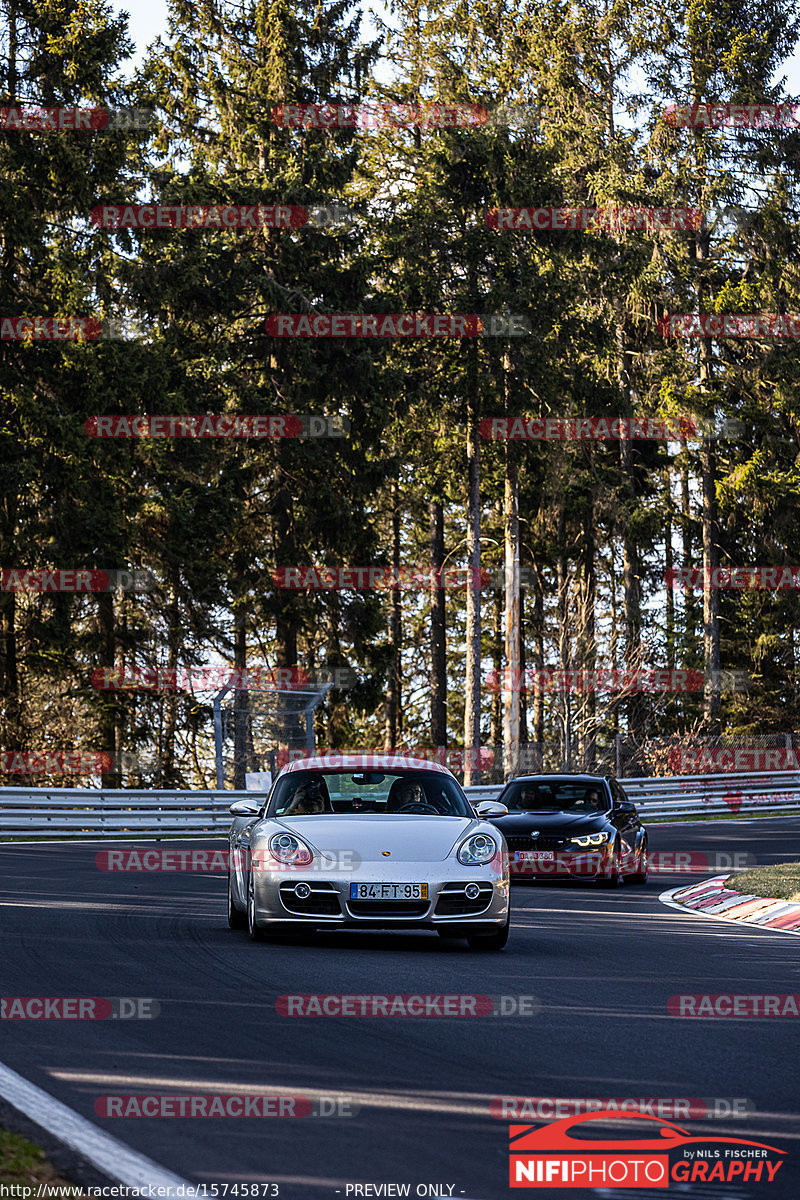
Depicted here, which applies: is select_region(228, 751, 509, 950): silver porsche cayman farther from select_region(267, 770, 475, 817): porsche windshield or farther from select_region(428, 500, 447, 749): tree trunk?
select_region(428, 500, 447, 749): tree trunk

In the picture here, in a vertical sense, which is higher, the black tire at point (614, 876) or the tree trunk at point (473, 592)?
the tree trunk at point (473, 592)

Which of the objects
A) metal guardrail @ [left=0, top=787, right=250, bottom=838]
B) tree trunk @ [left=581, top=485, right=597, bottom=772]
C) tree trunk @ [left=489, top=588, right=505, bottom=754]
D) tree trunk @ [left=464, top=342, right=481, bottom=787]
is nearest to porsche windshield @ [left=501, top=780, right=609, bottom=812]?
metal guardrail @ [left=0, top=787, right=250, bottom=838]

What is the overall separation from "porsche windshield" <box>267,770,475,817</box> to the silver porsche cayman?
0.02 meters

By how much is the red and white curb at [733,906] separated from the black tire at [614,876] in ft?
2.20

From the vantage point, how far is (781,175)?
47594mm

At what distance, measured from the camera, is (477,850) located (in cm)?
1120

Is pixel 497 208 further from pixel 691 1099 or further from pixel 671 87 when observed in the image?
pixel 691 1099

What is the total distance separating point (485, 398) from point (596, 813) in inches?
953

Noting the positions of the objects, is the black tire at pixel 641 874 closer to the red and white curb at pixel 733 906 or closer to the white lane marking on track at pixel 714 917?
the red and white curb at pixel 733 906

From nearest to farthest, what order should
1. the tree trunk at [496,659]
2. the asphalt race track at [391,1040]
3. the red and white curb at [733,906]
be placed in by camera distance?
the asphalt race track at [391,1040] < the red and white curb at [733,906] < the tree trunk at [496,659]

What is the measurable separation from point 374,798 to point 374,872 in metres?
1.76

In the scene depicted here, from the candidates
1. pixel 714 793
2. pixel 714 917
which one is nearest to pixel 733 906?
pixel 714 917

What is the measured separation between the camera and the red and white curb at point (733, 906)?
1445 cm

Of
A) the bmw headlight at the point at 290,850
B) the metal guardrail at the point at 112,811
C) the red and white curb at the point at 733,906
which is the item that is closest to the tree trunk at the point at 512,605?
the metal guardrail at the point at 112,811
